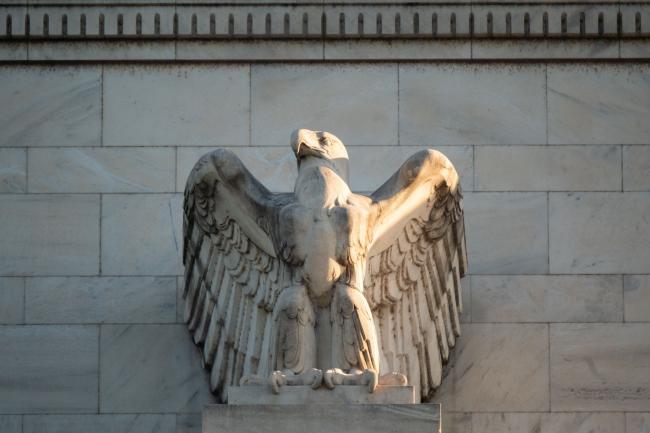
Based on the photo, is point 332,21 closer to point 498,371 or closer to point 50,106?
point 50,106

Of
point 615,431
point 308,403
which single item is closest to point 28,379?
point 308,403

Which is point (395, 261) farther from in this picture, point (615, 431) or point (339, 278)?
point (615, 431)

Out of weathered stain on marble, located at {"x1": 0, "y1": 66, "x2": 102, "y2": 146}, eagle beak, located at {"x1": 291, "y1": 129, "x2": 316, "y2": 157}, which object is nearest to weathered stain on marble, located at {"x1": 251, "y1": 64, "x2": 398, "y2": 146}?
weathered stain on marble, located at {"x1": 0, "y1": 66, "x2": 102, "y2": 146}

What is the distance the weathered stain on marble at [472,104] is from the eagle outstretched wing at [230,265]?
2.12m

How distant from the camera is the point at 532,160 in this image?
2348 centimetres

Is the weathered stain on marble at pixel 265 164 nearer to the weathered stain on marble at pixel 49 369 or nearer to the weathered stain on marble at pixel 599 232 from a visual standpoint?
the weathered stain on marble at pixel 49 369

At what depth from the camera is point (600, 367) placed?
2294cm

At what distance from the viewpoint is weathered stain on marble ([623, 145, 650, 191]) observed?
2342 cm

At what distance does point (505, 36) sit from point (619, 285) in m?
2.28

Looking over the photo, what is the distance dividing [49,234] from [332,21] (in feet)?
9.58

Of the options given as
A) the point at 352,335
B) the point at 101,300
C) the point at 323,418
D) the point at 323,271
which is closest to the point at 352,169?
the point at 323,271

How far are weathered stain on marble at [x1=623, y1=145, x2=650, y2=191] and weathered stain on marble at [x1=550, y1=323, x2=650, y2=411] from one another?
3.84 feet

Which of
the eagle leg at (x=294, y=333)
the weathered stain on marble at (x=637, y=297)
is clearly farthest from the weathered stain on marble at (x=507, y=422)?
the eagle leg at (x=294, y=333)

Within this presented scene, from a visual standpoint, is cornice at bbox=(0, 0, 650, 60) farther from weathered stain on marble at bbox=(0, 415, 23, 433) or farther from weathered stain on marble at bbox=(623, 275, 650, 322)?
weathered stain on marble at bbox=(0, 415, 23, 433)
